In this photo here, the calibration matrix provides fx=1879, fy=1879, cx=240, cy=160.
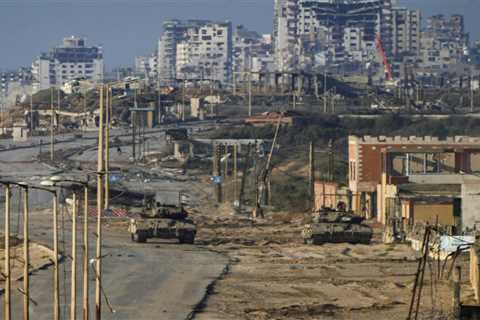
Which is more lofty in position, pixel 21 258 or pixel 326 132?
pixel 326 132

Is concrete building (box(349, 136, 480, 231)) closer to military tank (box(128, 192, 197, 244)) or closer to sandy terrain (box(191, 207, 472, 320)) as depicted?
sandy terrain (box(191, 207, 472, 320))

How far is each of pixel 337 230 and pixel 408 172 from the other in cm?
1566

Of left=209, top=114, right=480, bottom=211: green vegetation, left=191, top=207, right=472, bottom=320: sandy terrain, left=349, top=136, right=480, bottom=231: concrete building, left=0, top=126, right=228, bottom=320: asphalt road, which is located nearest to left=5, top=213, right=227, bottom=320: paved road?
left=0, top=126, right=228, bottom=320: asphalt road

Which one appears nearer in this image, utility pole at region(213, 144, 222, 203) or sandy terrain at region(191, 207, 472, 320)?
sandy terrain at region(191, 207, 472, 320)

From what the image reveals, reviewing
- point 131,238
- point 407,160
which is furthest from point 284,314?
point 407,160

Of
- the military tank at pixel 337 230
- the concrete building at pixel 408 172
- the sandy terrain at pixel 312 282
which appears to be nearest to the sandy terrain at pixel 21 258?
the sandy terrain at pixel 312 282

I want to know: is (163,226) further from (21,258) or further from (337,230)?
(21,258)

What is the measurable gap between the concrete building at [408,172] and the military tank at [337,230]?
4198mm

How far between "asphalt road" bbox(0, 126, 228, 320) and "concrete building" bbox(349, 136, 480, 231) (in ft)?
32.3

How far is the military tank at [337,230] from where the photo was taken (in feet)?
198

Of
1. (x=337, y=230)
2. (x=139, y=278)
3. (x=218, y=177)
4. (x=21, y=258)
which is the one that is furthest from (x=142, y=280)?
(x=218, y=177)

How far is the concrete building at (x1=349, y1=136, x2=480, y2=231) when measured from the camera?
66875 millimetres

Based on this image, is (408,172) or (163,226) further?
(408,172)

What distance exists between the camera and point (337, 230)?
6062 cm
